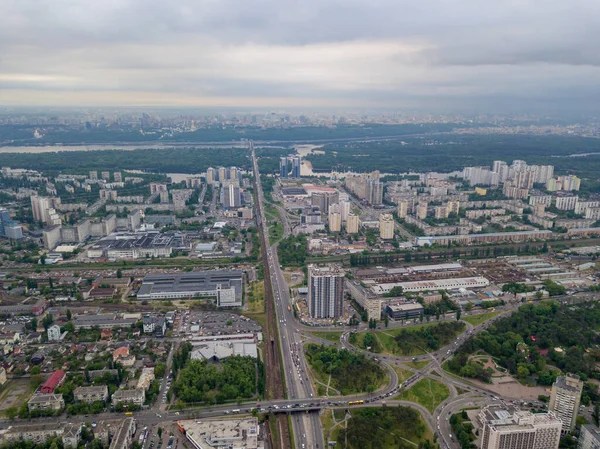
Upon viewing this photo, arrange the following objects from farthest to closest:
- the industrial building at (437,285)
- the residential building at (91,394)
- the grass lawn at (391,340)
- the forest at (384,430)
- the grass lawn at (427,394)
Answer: the industrial building at (437,285), the grass lawn at (391,340), the grass lawn at (427,394), the residential building at (91,394), the forest at (384,430)

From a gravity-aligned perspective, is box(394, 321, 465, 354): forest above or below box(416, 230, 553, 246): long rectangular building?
below

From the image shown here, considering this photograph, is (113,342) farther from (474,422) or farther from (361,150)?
(361,150)

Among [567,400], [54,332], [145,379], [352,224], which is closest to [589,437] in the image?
[567,400]

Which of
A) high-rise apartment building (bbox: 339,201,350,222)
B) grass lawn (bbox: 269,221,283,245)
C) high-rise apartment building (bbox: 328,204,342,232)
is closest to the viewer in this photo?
grass lawn (bbox: 269,221,283,245)

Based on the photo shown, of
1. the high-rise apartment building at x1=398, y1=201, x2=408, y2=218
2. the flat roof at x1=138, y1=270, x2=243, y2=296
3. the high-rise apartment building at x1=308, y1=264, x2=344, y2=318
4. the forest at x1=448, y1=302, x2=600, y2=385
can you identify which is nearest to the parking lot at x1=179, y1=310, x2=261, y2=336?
the flat roof at x1=138, y1=270, x2=243, y2=296

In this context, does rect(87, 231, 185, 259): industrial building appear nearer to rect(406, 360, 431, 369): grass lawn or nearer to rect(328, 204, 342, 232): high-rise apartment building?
rect(328, 204, 342, 232): high-rise apartment building

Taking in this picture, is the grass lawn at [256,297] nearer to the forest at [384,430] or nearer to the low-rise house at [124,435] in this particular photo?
the forest at [384,430]

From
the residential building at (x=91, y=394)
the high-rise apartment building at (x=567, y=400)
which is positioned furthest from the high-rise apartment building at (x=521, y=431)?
the residential building at (x=91, y=394)
